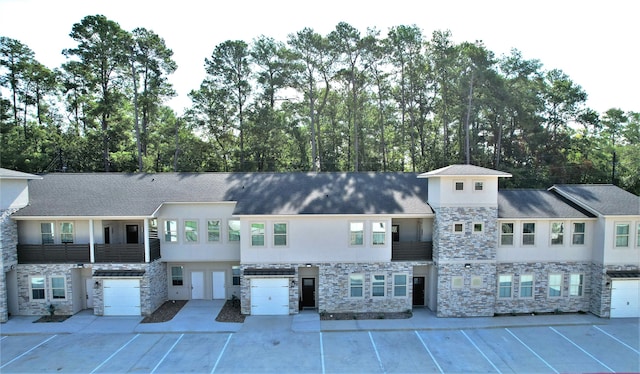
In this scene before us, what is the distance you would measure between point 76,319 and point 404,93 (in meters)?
26.9

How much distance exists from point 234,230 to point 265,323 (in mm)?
4737

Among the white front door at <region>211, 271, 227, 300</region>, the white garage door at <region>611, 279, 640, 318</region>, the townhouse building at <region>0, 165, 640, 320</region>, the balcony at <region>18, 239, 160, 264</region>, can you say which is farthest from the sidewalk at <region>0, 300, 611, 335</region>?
the balcony at <region>18, 239, 160, 264</region>

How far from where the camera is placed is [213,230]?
56.9 ft

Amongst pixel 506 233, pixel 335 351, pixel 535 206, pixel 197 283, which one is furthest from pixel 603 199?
pixel 197 283

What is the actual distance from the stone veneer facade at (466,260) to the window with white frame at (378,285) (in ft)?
7.98

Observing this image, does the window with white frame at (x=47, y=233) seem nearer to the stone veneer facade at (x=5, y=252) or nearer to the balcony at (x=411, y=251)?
the stone veneer facade at (x=5, y=252)

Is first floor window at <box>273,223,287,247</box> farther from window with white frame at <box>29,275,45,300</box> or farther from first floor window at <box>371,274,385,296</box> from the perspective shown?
window with white frame at <box>29,275,45,300</box>

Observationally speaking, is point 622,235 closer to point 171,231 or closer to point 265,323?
point 265,323

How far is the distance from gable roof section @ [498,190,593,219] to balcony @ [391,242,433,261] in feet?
11.8

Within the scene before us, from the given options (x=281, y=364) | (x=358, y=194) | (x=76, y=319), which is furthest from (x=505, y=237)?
(x=76, y=319)

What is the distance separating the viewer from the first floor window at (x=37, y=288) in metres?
16.0

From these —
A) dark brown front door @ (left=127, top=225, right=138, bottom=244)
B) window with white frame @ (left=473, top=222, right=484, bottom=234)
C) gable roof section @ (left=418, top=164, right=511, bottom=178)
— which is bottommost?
dark brown front door @ (left=127, top=225, right=138, bottom=244)

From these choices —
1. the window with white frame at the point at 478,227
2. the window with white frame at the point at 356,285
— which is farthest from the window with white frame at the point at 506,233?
the window with white frame at the point at 356,285

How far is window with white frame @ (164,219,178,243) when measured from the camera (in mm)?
17266
